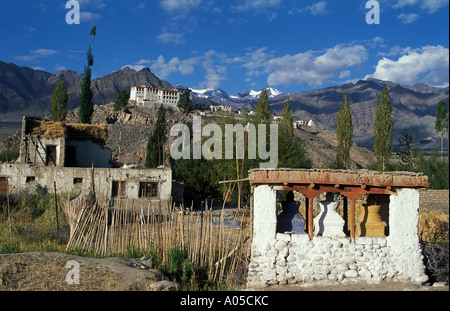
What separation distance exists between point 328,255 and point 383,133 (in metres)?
30.0

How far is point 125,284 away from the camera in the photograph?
29.1 feet

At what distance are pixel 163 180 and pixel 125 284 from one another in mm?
13679

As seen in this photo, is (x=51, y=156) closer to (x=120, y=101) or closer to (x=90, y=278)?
(x=90, y=278)

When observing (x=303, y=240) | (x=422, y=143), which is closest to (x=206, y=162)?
(x=303, y=240)

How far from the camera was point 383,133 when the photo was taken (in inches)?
1454

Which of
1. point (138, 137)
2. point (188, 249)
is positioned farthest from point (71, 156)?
point (138, 137)

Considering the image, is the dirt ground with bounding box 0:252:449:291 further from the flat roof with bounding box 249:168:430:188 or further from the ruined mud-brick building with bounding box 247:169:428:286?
the flat roof with bounding box 249:168:430:188

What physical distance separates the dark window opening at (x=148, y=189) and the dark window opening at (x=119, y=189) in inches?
30.8

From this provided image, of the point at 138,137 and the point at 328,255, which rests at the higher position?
the point at 138,137

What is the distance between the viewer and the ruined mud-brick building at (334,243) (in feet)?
30.2

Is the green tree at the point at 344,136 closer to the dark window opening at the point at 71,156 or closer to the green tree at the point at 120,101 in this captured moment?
the dark window opening at the point at 71,156

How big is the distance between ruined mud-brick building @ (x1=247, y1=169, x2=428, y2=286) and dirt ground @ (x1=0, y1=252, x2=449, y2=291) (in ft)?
0.88

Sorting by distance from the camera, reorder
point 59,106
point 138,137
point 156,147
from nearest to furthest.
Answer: point 156,147, point 59,106, point 138,137

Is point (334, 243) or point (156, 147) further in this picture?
point (156, 147)
